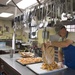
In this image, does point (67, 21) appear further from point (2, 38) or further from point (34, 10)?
point (2, 38)

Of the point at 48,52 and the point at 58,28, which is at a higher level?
the point at 58,28

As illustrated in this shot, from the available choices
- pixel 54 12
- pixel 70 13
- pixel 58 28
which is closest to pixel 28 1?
pixel 54 12

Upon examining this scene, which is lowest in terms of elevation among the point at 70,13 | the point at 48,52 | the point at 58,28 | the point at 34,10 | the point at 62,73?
the point at 62,73

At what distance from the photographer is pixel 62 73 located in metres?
1.70

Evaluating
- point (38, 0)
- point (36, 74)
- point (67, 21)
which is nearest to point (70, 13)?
point (67, 21)

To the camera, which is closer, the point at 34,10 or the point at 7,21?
the point at 34,10

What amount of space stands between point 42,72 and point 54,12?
1.56 m

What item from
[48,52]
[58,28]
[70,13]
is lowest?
[48,52]

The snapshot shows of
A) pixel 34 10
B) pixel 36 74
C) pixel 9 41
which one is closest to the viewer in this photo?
pixel 36 74

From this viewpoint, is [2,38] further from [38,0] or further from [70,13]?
[70,13]

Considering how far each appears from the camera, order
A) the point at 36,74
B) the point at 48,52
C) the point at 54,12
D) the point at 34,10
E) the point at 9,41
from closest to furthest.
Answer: the point at 36,74
the point at 48,52
the point at 54,12
the point at 34,10
the point at 9,41

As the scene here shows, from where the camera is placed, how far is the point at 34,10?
331 cm

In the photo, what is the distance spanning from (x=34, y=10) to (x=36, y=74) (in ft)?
6.59

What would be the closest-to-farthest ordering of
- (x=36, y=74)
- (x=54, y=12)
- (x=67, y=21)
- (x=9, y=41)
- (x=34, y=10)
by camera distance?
(x=36, y=74), (x=67, y=21), (x=54, y=12), (x=34, y=10), (x=9, y=41)
